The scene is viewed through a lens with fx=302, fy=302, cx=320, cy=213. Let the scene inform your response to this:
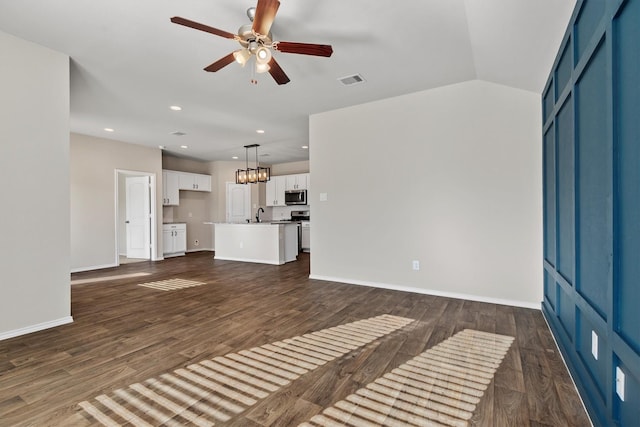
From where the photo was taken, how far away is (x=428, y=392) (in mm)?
1808

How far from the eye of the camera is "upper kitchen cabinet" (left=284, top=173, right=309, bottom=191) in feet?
28.7

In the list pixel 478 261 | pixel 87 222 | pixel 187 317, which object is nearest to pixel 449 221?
pixel 478 261

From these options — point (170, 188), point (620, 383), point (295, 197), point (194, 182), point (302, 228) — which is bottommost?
point (620, 383)

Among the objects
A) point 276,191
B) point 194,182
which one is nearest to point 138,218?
point 194,182

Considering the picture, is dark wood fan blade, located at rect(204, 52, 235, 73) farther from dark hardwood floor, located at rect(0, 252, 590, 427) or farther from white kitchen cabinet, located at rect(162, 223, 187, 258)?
white kitchen cabinet, located at rect(162, 223, 187, 258)

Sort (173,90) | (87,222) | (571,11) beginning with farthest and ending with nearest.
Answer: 1. (87,222)
2. (173,90)
3. (571,11)

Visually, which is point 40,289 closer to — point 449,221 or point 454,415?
point 454,415

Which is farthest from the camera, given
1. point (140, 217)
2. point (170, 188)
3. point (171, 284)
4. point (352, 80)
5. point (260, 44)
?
point (170, 188)

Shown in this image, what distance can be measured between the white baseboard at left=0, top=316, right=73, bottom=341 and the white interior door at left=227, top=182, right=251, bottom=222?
625cm

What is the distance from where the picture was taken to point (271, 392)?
182 centimetres

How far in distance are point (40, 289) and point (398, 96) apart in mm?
4563

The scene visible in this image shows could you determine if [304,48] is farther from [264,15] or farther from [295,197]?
[295,197]

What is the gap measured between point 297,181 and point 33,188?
6430mm

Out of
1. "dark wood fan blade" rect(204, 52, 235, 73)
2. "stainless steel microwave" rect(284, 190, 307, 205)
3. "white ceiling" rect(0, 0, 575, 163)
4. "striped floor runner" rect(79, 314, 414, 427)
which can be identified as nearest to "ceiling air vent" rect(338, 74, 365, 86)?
"white ceiling" rect(0, 0, 575, 163)
